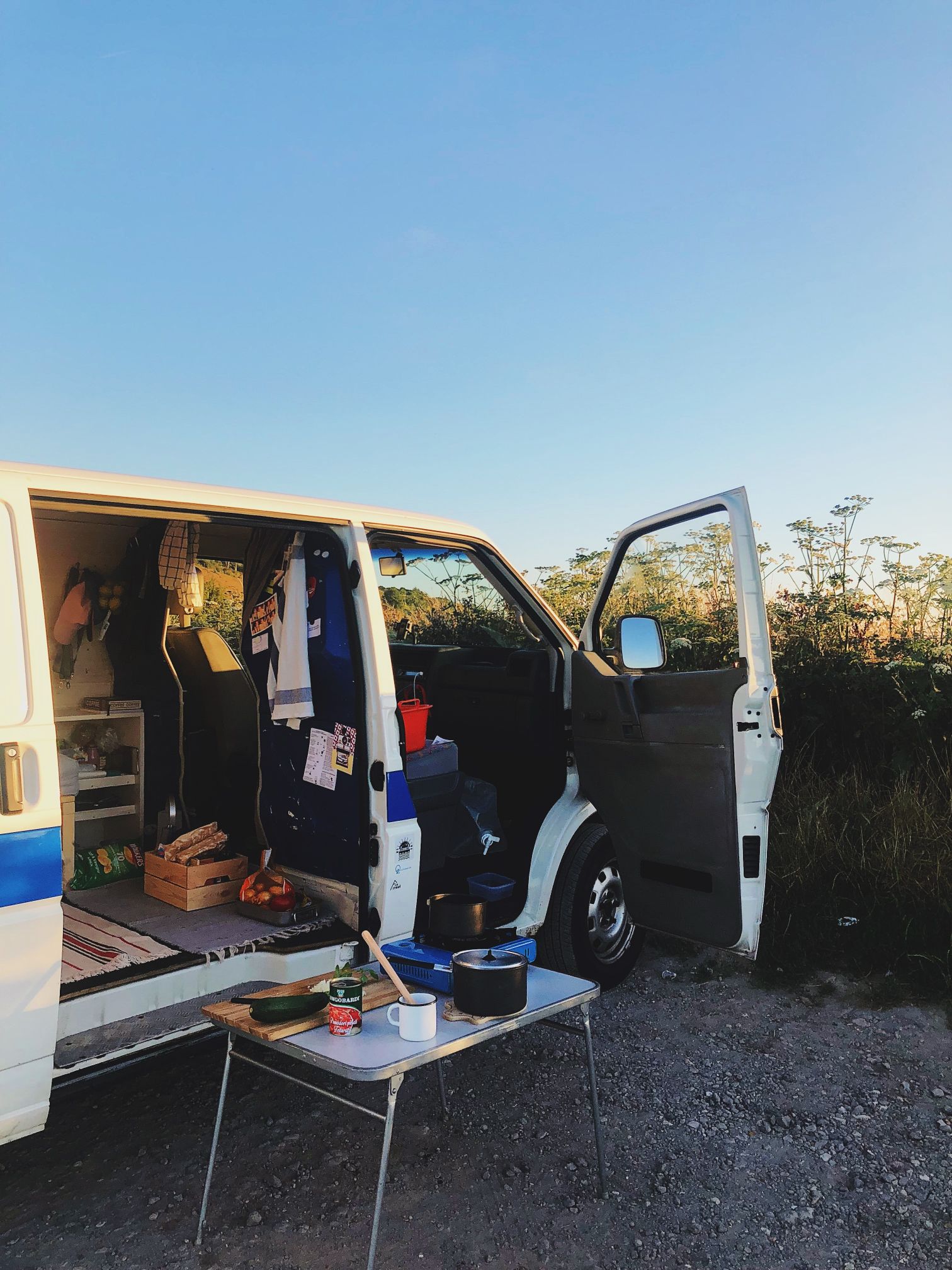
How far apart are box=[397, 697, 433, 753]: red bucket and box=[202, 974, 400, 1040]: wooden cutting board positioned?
1.19m

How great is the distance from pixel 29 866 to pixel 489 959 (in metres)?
1.29

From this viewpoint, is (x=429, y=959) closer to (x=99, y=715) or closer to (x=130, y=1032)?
(x=130, y=1032)

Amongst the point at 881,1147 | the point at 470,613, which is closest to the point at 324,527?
the point at 470,613

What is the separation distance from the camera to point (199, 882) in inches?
161

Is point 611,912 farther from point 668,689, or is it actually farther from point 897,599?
point 897,599

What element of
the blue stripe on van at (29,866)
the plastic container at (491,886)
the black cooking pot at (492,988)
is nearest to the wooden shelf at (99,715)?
the plastic container at (491,886)

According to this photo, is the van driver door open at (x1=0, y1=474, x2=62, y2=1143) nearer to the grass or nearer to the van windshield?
the van windshield

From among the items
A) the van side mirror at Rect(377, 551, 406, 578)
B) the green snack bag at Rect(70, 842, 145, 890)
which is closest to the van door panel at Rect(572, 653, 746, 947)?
the van side mirror at Rect(377, 551, 406, 578)

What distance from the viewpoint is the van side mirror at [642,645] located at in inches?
155

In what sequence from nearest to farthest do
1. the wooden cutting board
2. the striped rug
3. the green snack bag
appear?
the wooden cutting board → the striped rug → the green snack bag

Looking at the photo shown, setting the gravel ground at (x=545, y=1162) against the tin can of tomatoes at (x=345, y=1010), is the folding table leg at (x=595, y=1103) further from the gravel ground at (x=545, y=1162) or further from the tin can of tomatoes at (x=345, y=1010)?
the tin can of tomatoes at (x=345, y=1010)

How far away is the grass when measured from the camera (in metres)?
4.68

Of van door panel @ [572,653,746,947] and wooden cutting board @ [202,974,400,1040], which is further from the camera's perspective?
van door panel @ [572,653,746,947]

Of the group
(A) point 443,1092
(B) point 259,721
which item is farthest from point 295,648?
(A) point 443,1092
